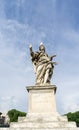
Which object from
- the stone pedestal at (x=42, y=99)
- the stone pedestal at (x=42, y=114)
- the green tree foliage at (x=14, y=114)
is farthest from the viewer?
the green tree foliage at (x=14, y=114)

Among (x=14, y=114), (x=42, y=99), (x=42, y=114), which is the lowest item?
(x=42, y=114)

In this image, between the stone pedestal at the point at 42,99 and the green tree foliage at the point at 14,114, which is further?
the green tree foliage at the point at 14,114

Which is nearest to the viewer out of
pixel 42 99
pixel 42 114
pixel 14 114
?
pixel 42 114

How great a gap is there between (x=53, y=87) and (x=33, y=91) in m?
1.30

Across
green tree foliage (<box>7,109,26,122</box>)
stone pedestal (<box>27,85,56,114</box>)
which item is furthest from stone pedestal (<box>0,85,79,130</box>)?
green tree foliage (<box>7,109,26,122</box>)

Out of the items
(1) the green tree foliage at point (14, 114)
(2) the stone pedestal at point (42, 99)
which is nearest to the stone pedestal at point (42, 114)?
(2) the stone pedestal at point (42, 99)

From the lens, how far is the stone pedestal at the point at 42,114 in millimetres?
13086

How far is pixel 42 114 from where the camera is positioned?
46.7ft

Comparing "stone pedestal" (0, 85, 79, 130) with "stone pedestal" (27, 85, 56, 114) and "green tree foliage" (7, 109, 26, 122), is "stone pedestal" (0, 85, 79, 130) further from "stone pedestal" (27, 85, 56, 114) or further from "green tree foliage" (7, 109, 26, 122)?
"green tree foliage" (7, 109, 26, 122)

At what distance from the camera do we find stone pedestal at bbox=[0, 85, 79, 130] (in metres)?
13.1

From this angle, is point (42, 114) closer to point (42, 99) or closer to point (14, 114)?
point (42, 99)

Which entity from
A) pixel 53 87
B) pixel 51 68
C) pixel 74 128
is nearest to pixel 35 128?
pixel 74 128

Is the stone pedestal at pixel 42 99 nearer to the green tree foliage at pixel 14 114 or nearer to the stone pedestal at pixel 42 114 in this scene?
the stone pedestal at pixel 42 114

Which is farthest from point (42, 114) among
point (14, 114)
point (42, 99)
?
point (14, 114)
